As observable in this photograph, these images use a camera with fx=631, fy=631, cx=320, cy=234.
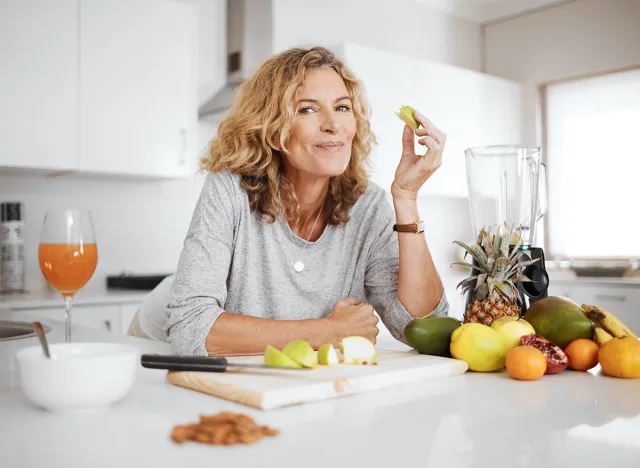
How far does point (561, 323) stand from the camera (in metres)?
1.09

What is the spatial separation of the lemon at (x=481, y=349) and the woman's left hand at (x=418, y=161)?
21.6 inches

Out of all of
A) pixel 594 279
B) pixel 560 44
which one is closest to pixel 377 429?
pixel 594 279

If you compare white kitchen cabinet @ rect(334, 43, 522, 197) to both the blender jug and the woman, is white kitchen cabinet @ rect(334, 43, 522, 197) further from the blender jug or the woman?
the blender jug

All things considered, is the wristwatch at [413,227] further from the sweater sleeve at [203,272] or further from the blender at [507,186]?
the sweater sleeve at [203,272]

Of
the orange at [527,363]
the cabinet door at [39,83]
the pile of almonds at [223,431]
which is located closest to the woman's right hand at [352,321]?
the orange at [527,363]

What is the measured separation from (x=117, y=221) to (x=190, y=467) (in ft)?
10.3

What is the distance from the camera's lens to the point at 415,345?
3.76ft

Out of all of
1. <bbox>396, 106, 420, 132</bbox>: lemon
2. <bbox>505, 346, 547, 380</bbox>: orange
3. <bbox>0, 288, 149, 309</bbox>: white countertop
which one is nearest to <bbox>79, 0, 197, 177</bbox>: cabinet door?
<bbox>0, 288, 149, 309</bbox>: white countertop

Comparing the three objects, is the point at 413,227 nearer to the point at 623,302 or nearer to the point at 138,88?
the point at 138,88

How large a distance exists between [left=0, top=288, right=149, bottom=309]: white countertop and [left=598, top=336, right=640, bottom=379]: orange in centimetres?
236

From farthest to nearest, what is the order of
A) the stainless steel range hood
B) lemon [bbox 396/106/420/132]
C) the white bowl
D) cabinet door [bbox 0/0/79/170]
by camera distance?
the stainless steel range hood → cabinet door [bbox 0/0/79/170] → lemon [bbox 396/106/420/132] → the white bowl

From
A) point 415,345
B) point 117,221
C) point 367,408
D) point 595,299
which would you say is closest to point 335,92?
point 415,345

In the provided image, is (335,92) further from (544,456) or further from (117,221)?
(117,221)

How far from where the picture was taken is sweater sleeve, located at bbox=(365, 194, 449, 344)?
61.8 inches
